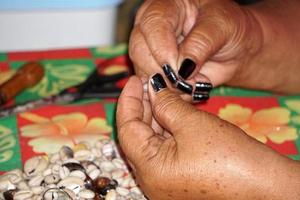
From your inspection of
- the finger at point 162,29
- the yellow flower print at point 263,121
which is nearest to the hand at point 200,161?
the finger at point 162,29

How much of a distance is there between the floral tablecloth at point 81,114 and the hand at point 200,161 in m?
0.19

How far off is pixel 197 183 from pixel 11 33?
1.90 feet

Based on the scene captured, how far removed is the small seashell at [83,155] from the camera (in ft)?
2.42

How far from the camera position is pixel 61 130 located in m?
0.81

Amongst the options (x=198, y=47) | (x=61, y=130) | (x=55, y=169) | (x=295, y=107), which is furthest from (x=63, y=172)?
(x=295, y=107)

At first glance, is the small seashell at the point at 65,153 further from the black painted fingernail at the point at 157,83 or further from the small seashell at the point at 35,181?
the black painted fingernail at the point at 157,83

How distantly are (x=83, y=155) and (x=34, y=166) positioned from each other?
7 cm

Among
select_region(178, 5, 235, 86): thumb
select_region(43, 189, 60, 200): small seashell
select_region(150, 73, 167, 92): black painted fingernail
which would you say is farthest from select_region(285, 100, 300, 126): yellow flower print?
select_region(43, 189, 60, 200): small seashell

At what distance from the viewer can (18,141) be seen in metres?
0.78

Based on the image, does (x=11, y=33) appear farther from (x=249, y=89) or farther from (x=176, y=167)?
(x=176, y=167)

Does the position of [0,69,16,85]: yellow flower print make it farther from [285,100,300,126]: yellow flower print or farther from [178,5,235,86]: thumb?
[285,100,300,126]: yellow flower print

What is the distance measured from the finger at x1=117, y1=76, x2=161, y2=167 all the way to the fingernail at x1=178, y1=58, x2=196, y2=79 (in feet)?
0.23

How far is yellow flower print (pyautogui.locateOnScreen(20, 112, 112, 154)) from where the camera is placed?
78 centimetres

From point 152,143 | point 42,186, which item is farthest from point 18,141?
point 152,143
